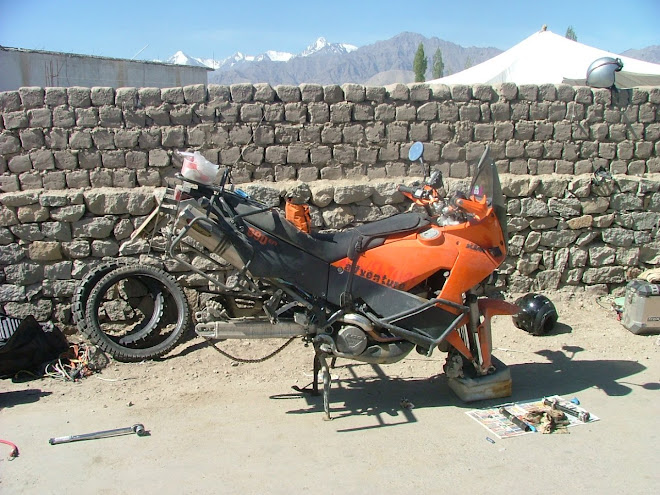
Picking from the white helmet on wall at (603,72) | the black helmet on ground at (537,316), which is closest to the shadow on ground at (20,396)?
the black helmet on ground at (537,316)

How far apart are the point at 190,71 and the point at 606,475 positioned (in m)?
19.9

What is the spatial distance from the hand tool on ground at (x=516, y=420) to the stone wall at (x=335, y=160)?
2591mm

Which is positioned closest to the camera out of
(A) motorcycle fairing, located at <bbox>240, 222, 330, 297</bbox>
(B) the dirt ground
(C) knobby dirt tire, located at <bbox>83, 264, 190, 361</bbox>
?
Answer: (B) the dirt ground

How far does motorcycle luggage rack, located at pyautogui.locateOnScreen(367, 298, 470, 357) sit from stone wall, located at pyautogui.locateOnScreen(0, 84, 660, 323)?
208cm

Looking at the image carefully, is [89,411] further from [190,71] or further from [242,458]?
[190,71]

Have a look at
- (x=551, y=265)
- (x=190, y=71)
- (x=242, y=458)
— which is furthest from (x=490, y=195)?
(x=190, y=71)

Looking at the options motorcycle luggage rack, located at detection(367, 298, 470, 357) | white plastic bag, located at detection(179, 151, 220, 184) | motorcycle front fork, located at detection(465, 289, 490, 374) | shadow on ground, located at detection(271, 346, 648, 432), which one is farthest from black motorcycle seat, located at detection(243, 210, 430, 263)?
shadow on ground, located at detection(271, 346, 648, 432)

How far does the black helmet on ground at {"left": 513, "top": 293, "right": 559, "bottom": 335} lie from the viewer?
5637 mm

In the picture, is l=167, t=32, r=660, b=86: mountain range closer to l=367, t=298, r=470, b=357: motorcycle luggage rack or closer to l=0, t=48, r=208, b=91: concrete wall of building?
l=0, t=48, r=208, b=91: concrete wall of building

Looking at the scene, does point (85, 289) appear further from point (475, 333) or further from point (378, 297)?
point (475, 333)

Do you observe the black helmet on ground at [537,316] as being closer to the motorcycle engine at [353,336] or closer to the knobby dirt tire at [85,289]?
the motorcycle engine at [353,336]

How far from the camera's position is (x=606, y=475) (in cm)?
321

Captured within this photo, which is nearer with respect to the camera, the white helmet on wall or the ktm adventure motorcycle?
the ktm adventure motorcycle

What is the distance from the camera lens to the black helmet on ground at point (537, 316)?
5.64 m
